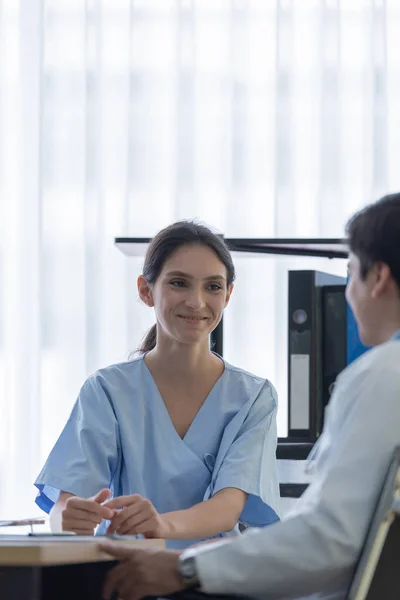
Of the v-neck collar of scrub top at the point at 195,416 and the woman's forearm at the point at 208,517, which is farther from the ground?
the v-neck collar of scrub top at the point at 195,416

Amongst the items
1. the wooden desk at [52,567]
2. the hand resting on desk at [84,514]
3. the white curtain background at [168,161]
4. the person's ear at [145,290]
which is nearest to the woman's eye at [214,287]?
the person's ear at [145,290]

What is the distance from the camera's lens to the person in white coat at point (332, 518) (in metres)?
1.04

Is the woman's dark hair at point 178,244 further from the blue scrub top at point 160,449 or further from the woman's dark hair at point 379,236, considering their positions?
the woman's dark hair at point 379,236

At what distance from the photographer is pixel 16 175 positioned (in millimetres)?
2805

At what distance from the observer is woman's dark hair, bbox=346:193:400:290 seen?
1123 mm

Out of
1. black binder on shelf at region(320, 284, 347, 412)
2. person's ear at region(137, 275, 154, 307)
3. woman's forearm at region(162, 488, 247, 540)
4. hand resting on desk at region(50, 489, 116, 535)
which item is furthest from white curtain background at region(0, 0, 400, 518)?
hand resting on desk at region(50, 489, 116, 535)

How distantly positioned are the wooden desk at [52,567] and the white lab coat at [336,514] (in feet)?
0.46

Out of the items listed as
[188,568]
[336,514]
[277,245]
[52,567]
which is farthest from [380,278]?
[277,245]

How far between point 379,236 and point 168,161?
169 centimetres

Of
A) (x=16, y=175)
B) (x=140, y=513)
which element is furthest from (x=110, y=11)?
(x=140, y=513)

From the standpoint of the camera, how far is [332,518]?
1.04m

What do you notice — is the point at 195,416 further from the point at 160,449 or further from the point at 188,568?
the point at 188,568

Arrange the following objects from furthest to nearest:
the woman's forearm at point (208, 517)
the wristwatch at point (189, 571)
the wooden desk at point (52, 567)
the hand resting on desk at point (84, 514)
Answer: the woman's forearm at point (208, 517) → the hand resting on desk at point (84, 514) → the wristwatch at point (189, 571) → the wooden desk at point (52, 567)

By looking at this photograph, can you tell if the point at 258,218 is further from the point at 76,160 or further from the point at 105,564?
the point at 105,564
